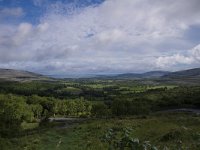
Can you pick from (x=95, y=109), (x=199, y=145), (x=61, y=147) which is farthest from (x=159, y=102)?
(x=199, y=145)

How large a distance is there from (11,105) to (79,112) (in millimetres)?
36626

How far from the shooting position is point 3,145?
27.4m

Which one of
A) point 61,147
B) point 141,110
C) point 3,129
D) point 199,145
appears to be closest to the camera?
point 199,145

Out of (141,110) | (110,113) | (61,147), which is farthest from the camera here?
(110,113)

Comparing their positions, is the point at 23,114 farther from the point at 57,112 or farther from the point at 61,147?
the point at 61,147

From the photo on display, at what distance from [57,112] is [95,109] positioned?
3244cm

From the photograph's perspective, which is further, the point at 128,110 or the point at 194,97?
the point at 194,97

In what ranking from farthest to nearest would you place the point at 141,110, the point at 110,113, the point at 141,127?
the point at 110,113, the point at 141,110, the point at 141,127

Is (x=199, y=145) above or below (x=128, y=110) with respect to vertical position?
above

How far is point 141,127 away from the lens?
39.2 m

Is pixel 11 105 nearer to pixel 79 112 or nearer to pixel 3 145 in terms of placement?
pixel 79 112

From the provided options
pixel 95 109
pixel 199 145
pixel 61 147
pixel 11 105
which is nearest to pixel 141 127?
pixel 61 147

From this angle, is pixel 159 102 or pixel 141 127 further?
pixel 159 102

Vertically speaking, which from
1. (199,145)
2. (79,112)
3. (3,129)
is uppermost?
(199,145)
